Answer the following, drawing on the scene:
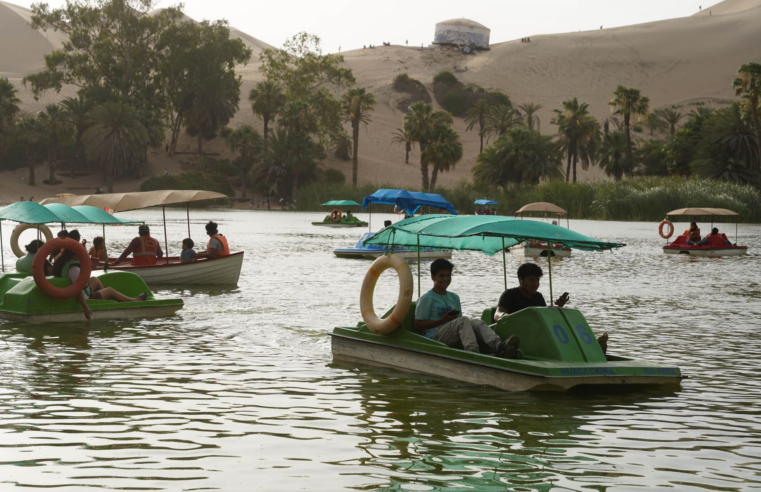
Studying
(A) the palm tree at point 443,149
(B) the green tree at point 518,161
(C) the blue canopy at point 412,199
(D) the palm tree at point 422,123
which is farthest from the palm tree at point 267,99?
(C) the blue canopy at point 412,199

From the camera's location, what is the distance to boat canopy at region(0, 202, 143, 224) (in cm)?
1828

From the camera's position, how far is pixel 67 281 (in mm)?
15984

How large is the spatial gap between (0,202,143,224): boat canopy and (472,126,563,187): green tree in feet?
243

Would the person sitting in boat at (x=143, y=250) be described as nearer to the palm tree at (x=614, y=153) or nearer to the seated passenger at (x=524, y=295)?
the seated passenger at (x=524, y=295)

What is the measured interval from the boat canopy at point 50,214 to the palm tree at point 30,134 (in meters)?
84.6

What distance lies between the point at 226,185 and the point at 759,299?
89966mm

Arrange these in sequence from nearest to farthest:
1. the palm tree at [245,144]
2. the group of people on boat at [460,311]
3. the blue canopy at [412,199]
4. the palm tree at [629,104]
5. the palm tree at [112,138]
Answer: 1. the group of people on boat at [460,311]
2. the blue canopy at [412,199]
3. the palm tree at [629,104]
4. the palm tree at [112,138]
5. the palm tree at [245,144]

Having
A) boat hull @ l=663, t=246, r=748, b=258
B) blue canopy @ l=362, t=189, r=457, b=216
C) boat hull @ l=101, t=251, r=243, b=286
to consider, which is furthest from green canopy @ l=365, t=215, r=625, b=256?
boat hull @ l=663, t=246, r=748, b=258

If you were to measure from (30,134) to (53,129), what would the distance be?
2.93 m

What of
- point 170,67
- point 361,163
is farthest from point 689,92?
point 170,67

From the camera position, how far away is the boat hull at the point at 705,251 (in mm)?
38719

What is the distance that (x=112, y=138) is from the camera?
100438 mm

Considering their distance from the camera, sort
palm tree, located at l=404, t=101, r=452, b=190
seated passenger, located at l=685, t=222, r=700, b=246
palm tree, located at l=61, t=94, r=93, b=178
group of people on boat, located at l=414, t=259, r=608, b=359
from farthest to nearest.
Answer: palm tree, located at l=61, t=94, r=93, b=178, palm tree, located at l=404, t=101, r=452, b=190, seated passenger, located at l=685, t=222, r=700, b=246, group of people on boat, located at l=414, t=259, r=608, b=359

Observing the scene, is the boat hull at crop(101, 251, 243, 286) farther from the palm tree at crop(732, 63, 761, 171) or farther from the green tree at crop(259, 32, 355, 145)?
the green tree at crop(259, 32, 355, 145)
